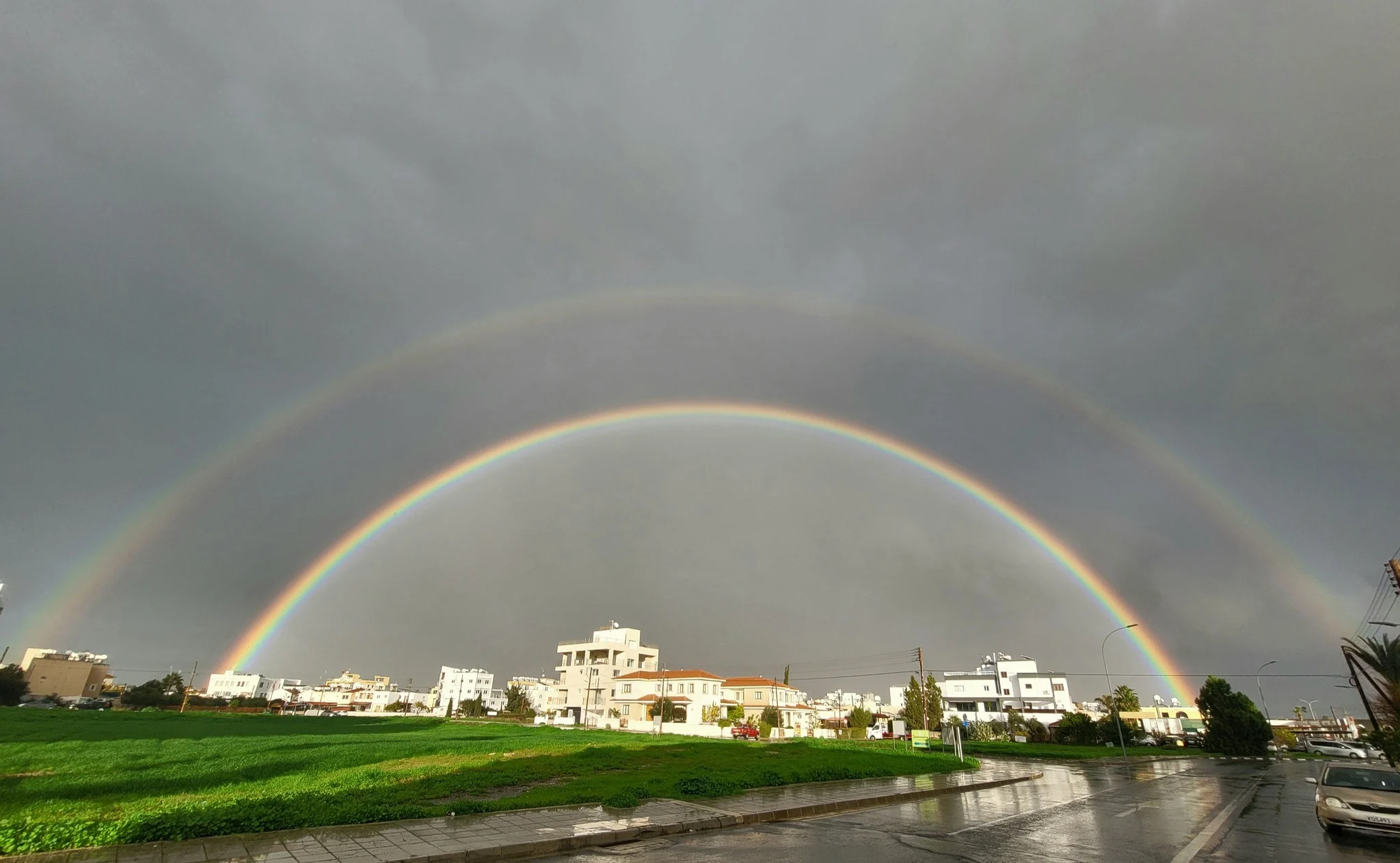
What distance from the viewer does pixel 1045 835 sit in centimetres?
1406

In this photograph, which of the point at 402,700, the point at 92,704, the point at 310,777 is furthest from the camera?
the point at 402,700

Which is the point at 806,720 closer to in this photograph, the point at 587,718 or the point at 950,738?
the point at 587,718

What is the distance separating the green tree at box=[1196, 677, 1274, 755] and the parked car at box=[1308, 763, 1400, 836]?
217 feet

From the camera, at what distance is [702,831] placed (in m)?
13.3

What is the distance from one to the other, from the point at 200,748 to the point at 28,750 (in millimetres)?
5124

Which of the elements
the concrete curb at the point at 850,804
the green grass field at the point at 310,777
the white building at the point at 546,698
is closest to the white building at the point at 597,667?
the white building at the point at 546,698

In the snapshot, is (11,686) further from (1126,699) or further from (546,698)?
(1126,699)

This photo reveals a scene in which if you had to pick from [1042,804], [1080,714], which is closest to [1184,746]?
[1080,714]

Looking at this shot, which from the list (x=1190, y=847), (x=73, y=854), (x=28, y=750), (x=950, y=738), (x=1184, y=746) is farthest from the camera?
(x=1184, y=746)

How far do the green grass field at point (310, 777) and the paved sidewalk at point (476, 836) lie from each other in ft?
1.72

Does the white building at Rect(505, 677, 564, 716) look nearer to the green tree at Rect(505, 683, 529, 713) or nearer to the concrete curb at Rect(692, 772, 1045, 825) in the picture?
the green tree at Rect(505, 683, 529, 713)

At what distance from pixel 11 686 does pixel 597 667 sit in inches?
2895

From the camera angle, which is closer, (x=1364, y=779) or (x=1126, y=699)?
(x=1364, y=779)

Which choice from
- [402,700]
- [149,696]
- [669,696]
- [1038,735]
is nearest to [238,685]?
[402,700]
